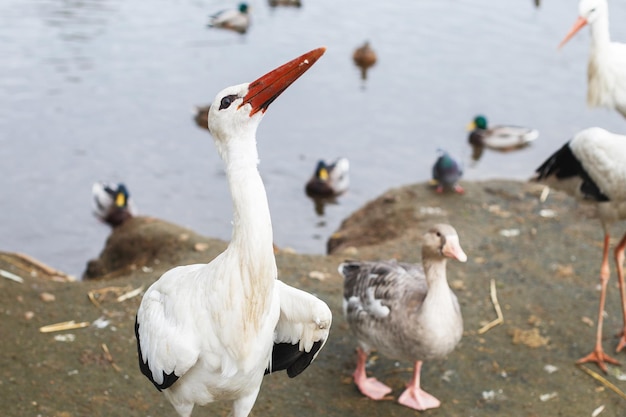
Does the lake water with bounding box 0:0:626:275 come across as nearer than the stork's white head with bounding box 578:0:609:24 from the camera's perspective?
No

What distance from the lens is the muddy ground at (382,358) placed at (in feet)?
18.9

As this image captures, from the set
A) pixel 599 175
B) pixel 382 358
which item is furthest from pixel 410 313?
pixel 599 175

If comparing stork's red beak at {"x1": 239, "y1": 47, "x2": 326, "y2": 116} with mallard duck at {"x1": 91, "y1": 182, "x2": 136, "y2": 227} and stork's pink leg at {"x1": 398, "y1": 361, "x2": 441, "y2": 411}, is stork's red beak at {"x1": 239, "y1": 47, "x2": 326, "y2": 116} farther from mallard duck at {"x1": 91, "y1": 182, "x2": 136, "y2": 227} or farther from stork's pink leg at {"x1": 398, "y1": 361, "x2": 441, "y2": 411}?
mallard duck at {"x1": 91, "y1": 182, "x2": 136, "y2": 227}

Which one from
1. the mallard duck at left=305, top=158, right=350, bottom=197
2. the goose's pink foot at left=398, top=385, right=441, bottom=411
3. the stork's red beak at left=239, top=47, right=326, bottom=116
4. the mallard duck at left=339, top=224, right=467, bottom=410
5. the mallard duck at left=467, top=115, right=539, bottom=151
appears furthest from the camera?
the mallard duck at left=467, top=115, right=539, bottom=151

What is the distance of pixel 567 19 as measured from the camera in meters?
19.2

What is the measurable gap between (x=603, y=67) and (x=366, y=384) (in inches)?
131

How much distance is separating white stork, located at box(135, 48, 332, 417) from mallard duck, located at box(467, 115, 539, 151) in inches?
421

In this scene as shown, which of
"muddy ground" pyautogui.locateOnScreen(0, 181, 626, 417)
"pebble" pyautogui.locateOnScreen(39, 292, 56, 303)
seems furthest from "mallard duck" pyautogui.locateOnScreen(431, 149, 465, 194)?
"pebble" pyautogui.locateOnScreen(39, 292, 56, 303)

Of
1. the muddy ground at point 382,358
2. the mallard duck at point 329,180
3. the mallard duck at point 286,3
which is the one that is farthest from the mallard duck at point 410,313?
the mallard duck at point 286,3

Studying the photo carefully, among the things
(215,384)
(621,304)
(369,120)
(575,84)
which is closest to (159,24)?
(369,120)

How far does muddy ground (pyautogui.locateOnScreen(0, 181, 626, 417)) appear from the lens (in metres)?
5.75

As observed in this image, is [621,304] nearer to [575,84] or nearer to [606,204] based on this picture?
[606,204]

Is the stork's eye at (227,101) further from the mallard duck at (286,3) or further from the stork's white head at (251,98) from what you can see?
the mallard duck at (286,3)

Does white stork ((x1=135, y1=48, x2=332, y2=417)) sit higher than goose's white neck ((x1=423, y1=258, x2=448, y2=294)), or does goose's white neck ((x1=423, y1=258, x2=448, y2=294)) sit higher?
white stork ((x1=135, y1=48, x2=332, y2=417))
